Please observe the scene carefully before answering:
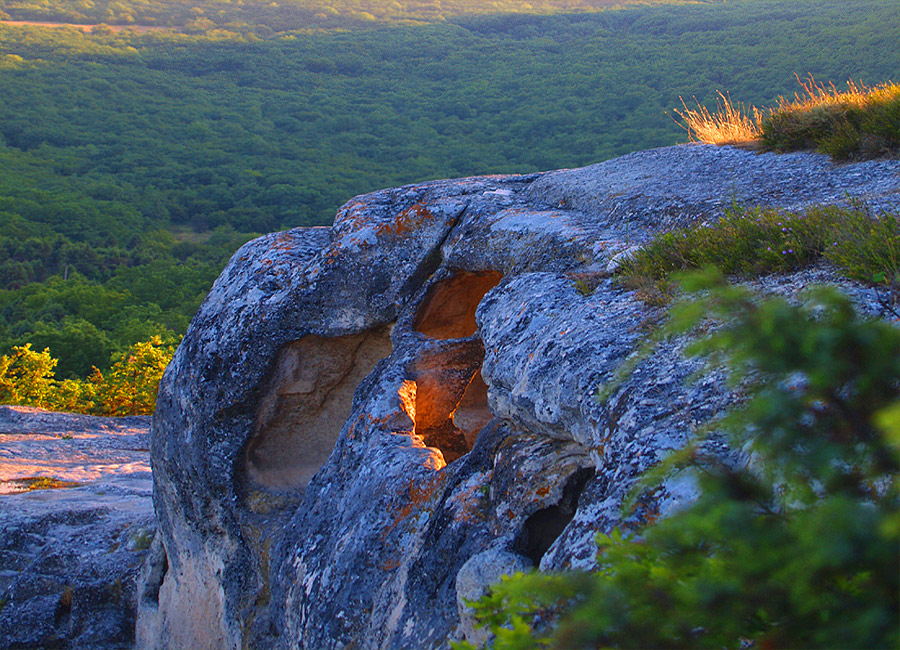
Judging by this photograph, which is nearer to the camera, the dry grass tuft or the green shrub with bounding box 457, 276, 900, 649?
the green shrub with bounding box 457, 276, 900, 649

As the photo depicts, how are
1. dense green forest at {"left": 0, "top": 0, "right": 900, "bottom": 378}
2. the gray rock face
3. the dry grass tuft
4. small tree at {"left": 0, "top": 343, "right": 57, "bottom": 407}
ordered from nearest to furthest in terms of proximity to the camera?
the gray rock face, the dry grass tuft, small tree at {"left": 0, "top": 343, "right": 57, "bottom": 407}, dense green forest at {"left": 0, "top": 0, "right": 900, "bottom": 378}

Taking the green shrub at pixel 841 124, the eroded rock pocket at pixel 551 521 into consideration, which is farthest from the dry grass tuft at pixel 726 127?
the eroded rock pocket at pixel 551 521

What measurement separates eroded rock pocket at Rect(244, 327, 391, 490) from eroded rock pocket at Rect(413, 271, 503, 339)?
0.54m

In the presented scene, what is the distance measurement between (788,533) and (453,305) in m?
6.54

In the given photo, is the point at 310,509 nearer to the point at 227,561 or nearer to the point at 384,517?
the point at 384,517

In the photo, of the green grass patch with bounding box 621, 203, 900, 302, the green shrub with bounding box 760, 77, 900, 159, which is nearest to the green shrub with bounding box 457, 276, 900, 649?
the green grass patch with bounding box 621, 203, 900, 302

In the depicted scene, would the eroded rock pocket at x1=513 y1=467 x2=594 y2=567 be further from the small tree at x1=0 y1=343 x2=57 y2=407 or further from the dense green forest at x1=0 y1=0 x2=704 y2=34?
the dense green forest at x1=0 y1=0 x2=704 y2=34

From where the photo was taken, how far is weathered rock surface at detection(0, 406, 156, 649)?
9789mm

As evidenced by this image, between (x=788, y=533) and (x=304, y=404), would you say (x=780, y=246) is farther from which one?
(x=304, y=404)

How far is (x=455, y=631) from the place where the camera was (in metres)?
4.04

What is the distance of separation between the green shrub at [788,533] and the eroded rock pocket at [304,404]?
21.1ft

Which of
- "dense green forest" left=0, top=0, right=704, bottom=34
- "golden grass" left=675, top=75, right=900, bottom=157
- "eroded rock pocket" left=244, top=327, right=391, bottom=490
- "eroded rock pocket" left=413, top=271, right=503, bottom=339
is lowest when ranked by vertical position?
"eroded rock pocket" left=244, top=327, right=391, bottom=490

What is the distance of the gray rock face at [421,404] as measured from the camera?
4.11m

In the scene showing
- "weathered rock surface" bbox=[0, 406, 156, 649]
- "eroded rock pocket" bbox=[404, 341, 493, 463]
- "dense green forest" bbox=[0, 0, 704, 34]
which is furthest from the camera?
"dense green forest" bbox=[0, 0, 704, 34]
